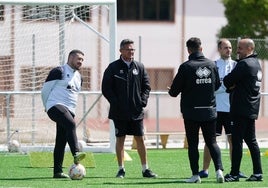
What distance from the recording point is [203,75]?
46.1 feet

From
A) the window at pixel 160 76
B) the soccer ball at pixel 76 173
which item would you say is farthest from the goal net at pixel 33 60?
the window at pixel 160 76

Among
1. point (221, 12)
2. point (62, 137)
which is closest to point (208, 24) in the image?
point (221, 12)

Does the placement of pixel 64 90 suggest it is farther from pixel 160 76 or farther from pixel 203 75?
pixel 160 76

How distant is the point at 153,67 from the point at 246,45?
26.2 meters

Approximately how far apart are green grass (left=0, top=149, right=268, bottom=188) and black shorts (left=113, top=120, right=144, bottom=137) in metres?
0.66

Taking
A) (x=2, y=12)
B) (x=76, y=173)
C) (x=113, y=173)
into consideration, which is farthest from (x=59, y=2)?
(x=76, y=173)

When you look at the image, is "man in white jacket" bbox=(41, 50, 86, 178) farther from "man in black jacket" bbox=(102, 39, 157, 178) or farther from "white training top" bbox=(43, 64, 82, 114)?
"man in black jacket" bbox=(102, 39, 157, 178)

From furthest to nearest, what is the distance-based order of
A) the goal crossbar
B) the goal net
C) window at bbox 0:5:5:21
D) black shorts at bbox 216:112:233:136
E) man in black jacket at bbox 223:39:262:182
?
window at bbox 0:5:5:21
the goal net
the goal crossbar
black shorts at bbox 216:112:233:136
man in black jacket at bbox 223:39:262:182

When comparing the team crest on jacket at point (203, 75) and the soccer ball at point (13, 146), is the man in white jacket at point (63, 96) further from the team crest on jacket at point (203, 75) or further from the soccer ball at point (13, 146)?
the soccer ball at point (13, 146)

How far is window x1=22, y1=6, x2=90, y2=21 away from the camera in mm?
21469

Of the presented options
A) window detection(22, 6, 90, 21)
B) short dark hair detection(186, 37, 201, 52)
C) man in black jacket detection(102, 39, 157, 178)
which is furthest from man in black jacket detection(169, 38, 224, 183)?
window detection(22, 6, 90, 21)

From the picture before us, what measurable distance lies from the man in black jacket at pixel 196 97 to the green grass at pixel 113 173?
45cm

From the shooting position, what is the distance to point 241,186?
44.4 feet

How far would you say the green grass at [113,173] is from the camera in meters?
13.8
